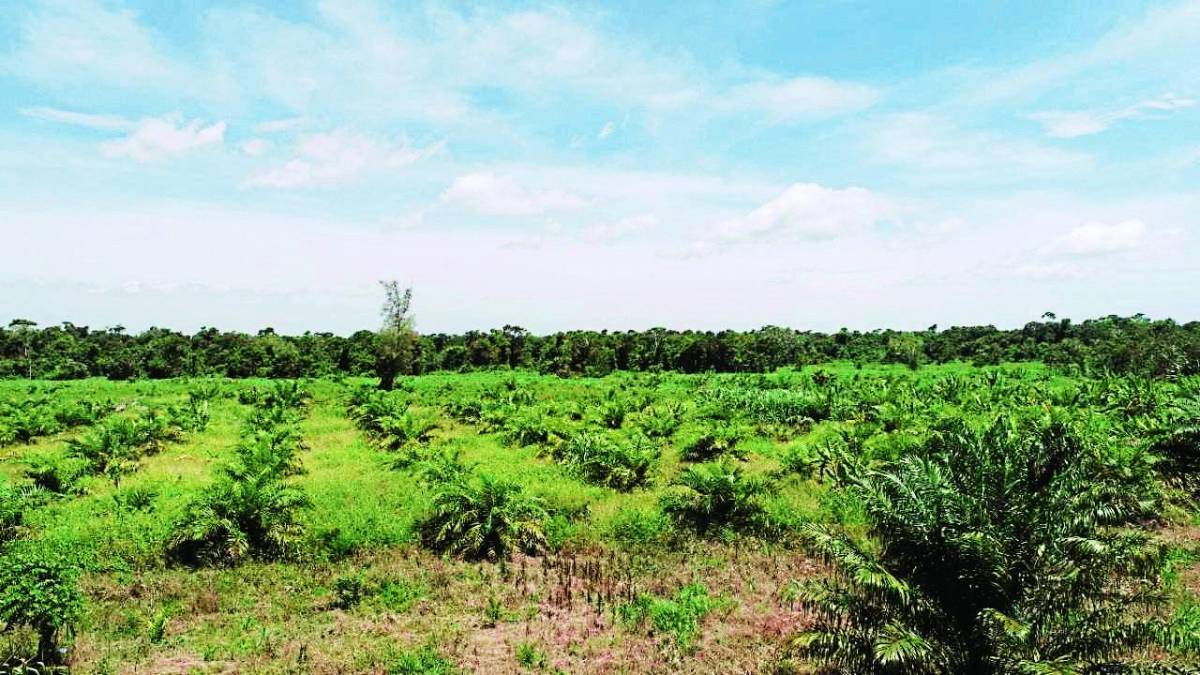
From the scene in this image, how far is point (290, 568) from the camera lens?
14.3 m

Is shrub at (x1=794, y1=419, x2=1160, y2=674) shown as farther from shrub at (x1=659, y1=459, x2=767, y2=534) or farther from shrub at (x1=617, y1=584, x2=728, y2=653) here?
shrub at (x1=659, y1=459, x2=767, y2=534)

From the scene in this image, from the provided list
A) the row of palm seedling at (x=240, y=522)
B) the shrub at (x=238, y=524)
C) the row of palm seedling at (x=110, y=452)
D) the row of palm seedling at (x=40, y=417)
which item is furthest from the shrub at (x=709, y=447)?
the row of palm seedling at (x=40, y=417)

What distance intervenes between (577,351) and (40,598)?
7107 centimetres

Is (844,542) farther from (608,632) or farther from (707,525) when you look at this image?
(707,525)

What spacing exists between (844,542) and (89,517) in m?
18.1

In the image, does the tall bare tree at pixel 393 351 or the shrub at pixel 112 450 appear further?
the tall bare tree at pixel 393 351

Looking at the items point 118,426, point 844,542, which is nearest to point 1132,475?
point 844,542

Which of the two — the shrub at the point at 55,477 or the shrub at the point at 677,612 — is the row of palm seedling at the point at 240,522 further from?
the shrub at the point at 677,612

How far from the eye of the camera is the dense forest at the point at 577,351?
231 ft

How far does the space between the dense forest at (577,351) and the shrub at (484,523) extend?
4985 cm

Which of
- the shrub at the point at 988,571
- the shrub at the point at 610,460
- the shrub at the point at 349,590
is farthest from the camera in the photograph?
the shrub at the point at 610,460

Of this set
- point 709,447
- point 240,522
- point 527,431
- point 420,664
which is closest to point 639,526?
point 420,664

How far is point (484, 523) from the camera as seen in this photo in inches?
609

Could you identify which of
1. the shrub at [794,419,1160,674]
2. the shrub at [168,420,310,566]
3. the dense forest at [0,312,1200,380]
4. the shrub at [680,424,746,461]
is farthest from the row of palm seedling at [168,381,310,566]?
the dense forest at [0,312,1200,380]
